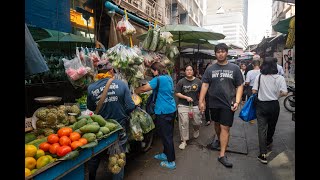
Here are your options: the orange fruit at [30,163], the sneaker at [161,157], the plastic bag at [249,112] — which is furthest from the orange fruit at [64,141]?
the plastic bag at [249,112]

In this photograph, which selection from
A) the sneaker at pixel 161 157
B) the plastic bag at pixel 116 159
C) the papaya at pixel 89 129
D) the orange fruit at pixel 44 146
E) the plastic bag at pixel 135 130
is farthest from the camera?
the sneaker at pixel 161 157

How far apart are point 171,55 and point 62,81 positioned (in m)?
2.78

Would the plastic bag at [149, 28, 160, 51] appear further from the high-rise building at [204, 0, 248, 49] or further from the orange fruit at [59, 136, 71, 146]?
the high-rise building at [204, 0, 248, 49]

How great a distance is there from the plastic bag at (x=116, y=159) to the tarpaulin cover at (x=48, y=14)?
4.07 metres

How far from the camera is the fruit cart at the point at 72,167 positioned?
223cm

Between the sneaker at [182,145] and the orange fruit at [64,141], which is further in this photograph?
the sneaker at [182,145]

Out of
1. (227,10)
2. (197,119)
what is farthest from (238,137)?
(227,10)

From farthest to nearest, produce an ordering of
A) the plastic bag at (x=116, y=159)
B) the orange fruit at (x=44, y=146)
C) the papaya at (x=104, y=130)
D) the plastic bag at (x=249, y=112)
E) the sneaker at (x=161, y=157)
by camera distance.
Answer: the plastic bag at (x=249, y=112), the sneaker at (x=161, y=157), the plastic bag at (x=116, y=159), the papaya at (x=104, y=130), the orange fruit at (x=44, y=146)

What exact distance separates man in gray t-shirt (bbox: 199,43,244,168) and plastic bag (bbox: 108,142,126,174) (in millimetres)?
2160

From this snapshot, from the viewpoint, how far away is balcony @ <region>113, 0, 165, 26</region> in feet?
56.1

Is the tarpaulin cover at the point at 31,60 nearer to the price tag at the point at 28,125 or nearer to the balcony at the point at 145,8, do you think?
the price tag at the point at 28,125

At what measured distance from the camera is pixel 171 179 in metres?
4.27

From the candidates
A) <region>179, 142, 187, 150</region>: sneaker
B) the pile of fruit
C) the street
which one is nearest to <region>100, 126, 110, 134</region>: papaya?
the pile of fruit
